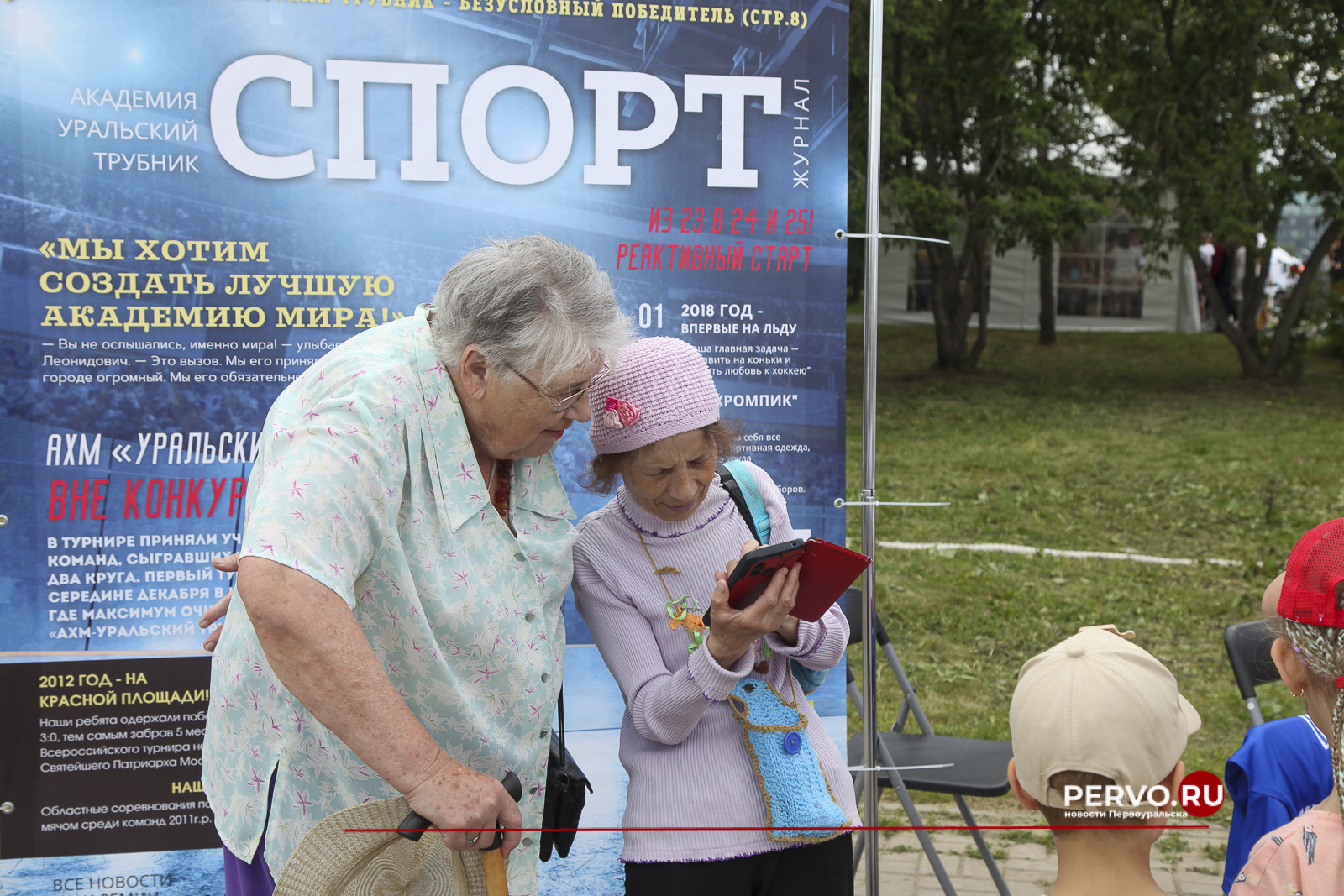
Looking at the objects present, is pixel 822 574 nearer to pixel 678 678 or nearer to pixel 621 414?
pixel 678 678

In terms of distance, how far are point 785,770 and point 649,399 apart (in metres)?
0.73

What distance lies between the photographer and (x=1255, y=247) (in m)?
12.6

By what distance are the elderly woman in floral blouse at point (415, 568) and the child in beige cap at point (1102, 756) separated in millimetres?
836

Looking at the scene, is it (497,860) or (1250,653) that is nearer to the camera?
(497,860)

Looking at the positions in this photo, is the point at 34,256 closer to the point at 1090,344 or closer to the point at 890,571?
the point at 890,571

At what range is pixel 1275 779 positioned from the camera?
2.25 m

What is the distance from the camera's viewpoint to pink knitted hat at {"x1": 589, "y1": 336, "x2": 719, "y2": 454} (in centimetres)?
205

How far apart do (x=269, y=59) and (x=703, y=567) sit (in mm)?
1717

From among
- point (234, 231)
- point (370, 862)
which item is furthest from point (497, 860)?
point (234, 231)

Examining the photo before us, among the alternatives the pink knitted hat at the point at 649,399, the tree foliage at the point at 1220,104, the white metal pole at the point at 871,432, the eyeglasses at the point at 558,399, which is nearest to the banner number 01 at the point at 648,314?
the white metal pole at the point at 871,432

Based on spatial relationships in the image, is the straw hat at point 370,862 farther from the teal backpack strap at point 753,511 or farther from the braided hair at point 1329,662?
the braided hair at point 1329,662

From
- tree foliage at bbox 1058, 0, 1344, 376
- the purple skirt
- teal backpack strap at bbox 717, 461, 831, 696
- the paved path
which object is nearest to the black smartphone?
teal backpack strap at bbox 717, 461, 831, 696

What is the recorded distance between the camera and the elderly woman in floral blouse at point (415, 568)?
1.66m

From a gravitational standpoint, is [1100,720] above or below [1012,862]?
above
